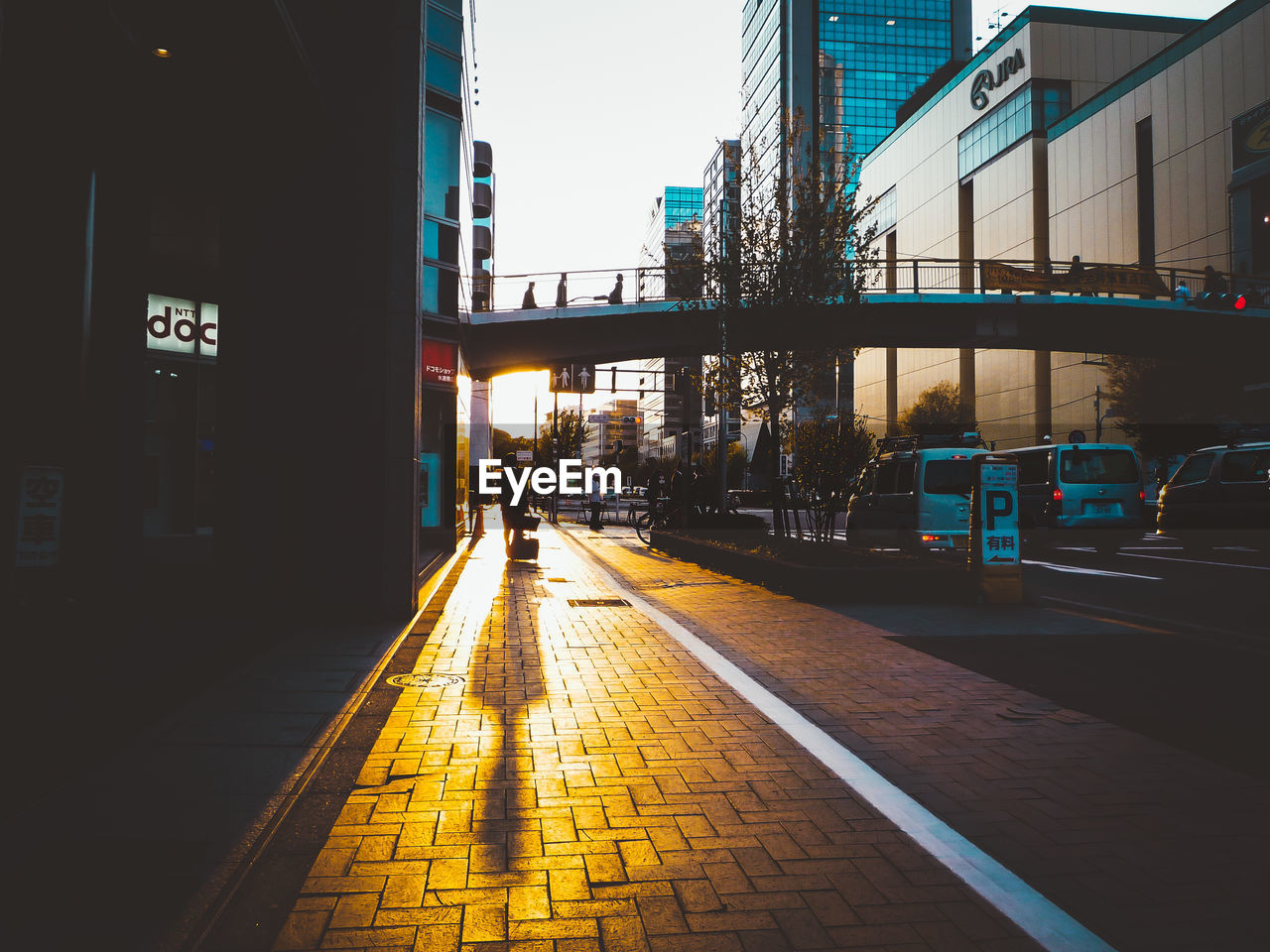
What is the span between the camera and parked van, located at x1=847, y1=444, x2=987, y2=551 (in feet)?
50.2

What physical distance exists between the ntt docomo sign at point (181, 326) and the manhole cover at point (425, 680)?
12492 millimetres

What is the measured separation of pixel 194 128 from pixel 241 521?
15.4ft

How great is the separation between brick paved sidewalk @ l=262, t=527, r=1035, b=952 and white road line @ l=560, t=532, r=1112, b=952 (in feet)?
0.25

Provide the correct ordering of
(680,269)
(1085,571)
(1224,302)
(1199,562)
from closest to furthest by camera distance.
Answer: (1085,571), (1199,562), (680,269), (1224,302)

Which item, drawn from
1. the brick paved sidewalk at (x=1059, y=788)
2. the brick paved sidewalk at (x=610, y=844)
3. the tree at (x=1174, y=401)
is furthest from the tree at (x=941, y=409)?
the brick paved sidewalk at (x=610, y=844)

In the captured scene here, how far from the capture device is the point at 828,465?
1392 centimetres

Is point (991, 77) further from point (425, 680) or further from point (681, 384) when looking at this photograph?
point (425, 680)

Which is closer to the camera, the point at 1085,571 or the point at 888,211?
the point at 1085,571

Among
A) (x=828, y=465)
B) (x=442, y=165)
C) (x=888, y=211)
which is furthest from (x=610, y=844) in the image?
(x=888, y=211)

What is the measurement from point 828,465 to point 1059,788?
9.88 m

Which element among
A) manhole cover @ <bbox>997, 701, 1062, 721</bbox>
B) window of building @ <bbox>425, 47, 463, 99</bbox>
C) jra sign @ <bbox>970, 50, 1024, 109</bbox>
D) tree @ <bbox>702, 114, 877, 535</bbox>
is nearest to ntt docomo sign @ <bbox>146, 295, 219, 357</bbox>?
tree @ <bbox>702, 114, 877, 535</bbox>

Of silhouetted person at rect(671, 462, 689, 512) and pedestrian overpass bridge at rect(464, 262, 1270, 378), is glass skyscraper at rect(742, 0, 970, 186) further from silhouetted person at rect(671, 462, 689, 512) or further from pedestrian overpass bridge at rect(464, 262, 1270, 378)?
silhouetted person at rect(671, 462, 689, 512)

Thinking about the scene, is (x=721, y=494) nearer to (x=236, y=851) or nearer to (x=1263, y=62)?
(x=236, y=851)

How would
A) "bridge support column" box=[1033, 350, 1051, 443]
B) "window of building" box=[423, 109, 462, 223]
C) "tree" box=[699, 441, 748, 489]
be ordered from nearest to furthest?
"window of building" box=[423, 109, 462, 223]
"bridge support column" box=[1033, 350, 1051, 443]
"tree" box=[699, 441, 748, 489]
